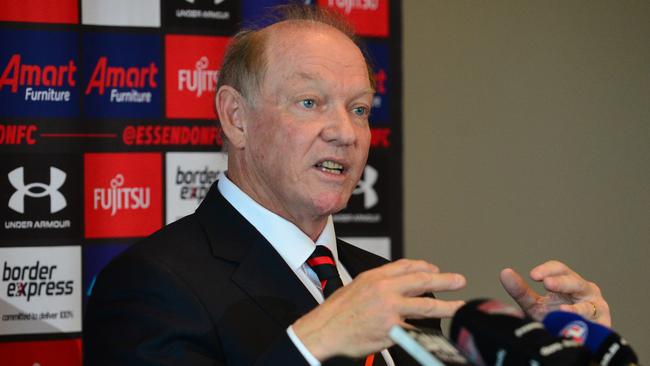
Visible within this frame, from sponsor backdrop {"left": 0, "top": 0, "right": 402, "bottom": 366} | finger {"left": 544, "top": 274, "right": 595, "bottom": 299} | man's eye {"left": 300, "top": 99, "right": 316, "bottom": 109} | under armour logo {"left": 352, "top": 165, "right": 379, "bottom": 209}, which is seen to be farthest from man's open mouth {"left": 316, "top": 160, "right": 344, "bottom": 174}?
under armour logo {"left": 352, "top": 165, "right": 379, "bottom": 209}

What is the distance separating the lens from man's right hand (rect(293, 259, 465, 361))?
1452 millimetres

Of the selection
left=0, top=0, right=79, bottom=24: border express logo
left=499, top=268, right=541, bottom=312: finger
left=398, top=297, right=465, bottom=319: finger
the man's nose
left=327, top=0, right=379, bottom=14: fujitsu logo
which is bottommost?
left=499, top=268, right=541, bottom=312: finger

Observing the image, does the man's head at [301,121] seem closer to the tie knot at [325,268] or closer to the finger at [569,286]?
the tie knot at [325,268]

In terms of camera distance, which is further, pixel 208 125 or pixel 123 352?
pixel 208 125

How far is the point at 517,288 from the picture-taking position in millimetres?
1853

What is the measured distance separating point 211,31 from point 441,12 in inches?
45.8

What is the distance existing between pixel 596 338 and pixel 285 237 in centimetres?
87

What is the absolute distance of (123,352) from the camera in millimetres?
1663

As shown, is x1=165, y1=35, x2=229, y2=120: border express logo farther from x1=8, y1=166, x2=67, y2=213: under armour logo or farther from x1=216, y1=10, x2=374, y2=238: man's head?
x1=216, y1=10, x2=374, y2=238: man's head

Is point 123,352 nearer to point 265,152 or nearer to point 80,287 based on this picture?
point 265,152

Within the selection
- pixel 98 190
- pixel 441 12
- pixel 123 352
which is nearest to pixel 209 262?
pixel 123 352

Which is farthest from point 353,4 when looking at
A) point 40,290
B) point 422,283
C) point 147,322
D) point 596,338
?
point 596,338

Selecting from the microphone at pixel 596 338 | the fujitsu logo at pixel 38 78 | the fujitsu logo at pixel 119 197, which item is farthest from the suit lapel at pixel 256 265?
the fujitsu logo at pixel 38 78

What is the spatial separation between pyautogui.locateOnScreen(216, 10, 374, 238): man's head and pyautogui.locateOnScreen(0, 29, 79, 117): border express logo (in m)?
1.45
